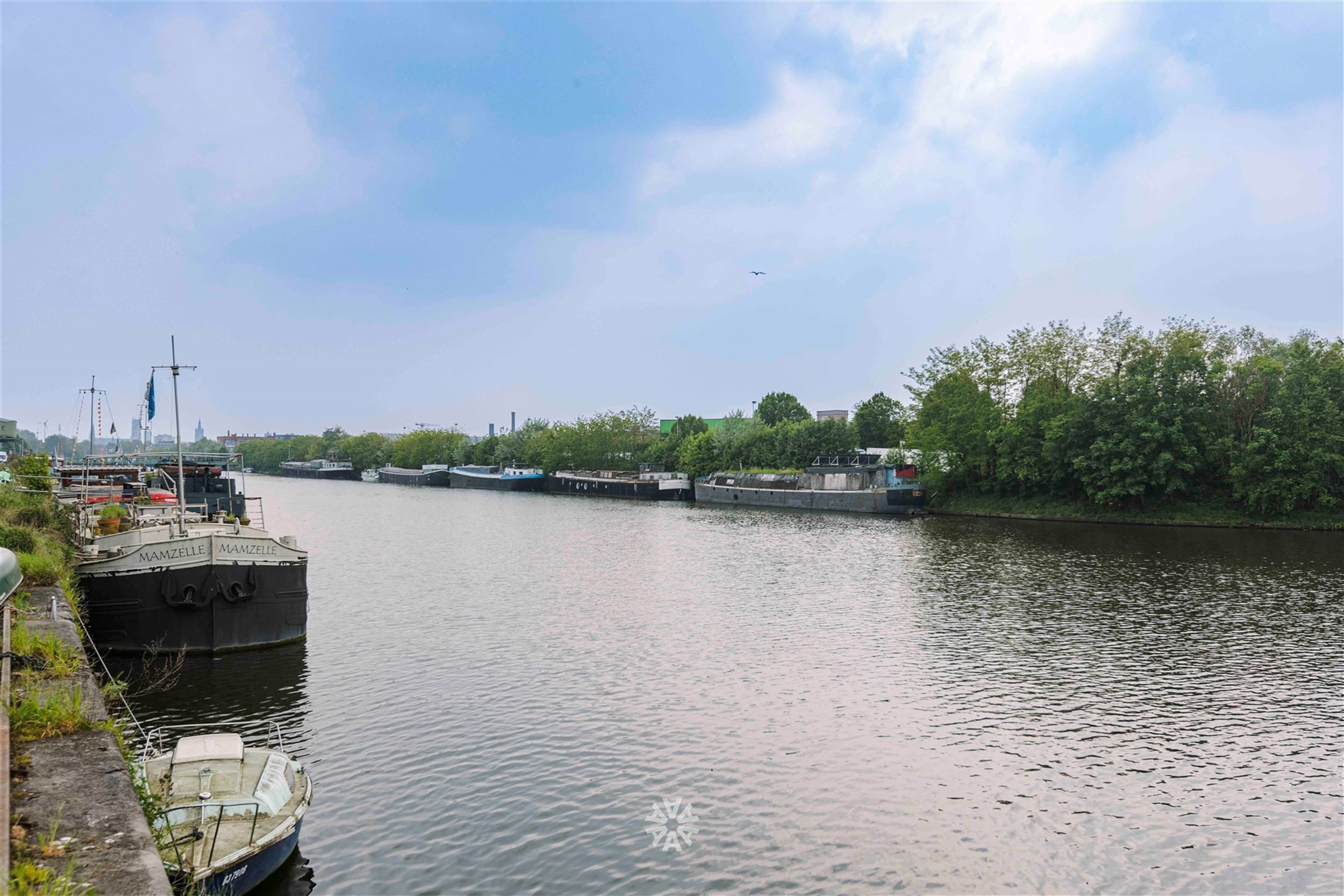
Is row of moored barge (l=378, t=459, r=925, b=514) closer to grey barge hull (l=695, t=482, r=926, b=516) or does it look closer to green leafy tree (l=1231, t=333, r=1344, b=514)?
grey barge hull (l=695, t=482, r=926, b=516)

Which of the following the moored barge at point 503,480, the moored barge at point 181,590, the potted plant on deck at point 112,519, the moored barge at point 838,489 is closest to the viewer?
the moored barge at point 181,590

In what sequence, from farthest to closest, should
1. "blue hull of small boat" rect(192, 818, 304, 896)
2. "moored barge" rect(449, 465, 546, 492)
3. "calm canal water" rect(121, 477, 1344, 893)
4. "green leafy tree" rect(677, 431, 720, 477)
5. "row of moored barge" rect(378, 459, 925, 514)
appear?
1. "moored barge" rect(449, 465, 546, 492)
2. "green leafy tree" rect(677, 431, 720, 477)
3. "row of moored barge" rect(378, 459, 925, 514)
4. "calm canal water" rect(121, 477, 1344, 893)
5. "blue hull of small boat" rect(192, 818, 304, 896)

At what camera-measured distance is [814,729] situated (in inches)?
720

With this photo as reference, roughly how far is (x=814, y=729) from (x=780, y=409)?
119m

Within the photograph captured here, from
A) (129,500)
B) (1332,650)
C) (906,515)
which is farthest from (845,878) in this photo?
(906,515)

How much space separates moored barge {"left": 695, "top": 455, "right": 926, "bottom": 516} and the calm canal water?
137ft

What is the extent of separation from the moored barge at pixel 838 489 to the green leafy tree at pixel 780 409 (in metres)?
33.8

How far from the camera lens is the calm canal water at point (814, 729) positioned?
41.5 ft

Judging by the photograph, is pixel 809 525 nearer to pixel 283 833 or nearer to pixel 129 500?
pixel 129 500

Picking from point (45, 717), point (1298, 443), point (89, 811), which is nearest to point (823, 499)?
point (1298, 443)

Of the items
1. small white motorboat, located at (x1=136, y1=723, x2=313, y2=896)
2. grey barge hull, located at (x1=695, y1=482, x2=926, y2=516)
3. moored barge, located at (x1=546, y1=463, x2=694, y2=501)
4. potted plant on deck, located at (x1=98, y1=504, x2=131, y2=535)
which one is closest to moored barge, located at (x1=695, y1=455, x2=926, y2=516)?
grey barge hull, located at (x1=695, y1=482, x2=926, y2=516)

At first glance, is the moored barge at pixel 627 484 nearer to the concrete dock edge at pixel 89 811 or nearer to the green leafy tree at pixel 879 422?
the green leafy tree at pixel 879 422

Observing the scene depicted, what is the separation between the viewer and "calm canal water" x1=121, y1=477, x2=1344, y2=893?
12648mm

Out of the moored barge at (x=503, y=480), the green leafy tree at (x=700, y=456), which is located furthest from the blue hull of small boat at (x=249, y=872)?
the moored barge at (x=503, y=480)
